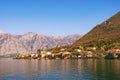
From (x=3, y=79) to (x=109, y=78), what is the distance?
42.5 meters

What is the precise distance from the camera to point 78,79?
360 feet

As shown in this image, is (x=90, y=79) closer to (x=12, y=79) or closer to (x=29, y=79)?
(x=29, y=79)

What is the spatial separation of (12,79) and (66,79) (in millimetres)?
21832

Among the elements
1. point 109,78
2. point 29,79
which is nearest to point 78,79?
point 109,78

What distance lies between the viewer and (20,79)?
112 m

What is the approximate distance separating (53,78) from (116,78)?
83.1 ft

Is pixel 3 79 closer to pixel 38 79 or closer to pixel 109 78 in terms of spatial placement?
pixel 38 79

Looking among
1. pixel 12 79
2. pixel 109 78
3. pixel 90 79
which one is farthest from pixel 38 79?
pixel 109 78

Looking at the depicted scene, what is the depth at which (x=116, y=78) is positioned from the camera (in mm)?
108500

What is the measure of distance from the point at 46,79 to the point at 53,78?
3.80 meters

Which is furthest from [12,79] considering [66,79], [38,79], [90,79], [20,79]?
[90,79]

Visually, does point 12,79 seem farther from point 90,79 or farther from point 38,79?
point 90,79

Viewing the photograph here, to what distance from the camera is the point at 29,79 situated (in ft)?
367

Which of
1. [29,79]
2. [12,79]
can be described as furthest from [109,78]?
[12,79]
